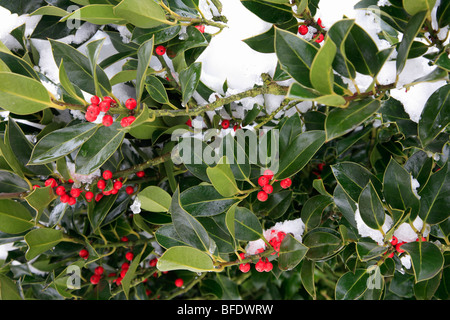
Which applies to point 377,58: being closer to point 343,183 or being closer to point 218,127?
point 343,183

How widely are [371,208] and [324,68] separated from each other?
11.3 inches

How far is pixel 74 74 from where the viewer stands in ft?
2.13

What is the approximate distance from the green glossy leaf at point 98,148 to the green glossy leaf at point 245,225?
0.26 metres

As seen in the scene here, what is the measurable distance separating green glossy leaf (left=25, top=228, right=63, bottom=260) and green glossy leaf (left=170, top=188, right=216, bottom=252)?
32 centimetres

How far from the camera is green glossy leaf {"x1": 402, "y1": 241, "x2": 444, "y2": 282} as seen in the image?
0.60m

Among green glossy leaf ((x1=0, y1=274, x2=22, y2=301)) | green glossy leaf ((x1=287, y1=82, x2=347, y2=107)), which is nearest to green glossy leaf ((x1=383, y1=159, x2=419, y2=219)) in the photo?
green glossy leaf ((x1=287, y1=82, x2=347, y2=107))

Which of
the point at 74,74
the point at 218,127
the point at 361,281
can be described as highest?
the point at 74,74

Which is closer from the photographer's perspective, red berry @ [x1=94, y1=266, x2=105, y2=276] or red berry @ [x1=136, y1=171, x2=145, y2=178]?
red berry @ [x1=136, y1=171, x2=145, y2=178]

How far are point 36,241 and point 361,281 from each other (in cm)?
67

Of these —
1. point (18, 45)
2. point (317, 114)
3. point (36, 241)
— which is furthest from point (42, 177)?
point (317, 114)

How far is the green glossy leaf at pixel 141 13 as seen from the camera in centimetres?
59

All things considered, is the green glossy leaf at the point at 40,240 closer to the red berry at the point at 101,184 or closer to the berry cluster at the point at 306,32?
the red berry at the point at 101,184

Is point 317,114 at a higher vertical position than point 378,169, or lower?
higher

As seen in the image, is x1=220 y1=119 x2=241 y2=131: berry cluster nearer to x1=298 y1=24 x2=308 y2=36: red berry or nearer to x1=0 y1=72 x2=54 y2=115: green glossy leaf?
x1=298 y1=24 x2=308 y2=36: red berry
